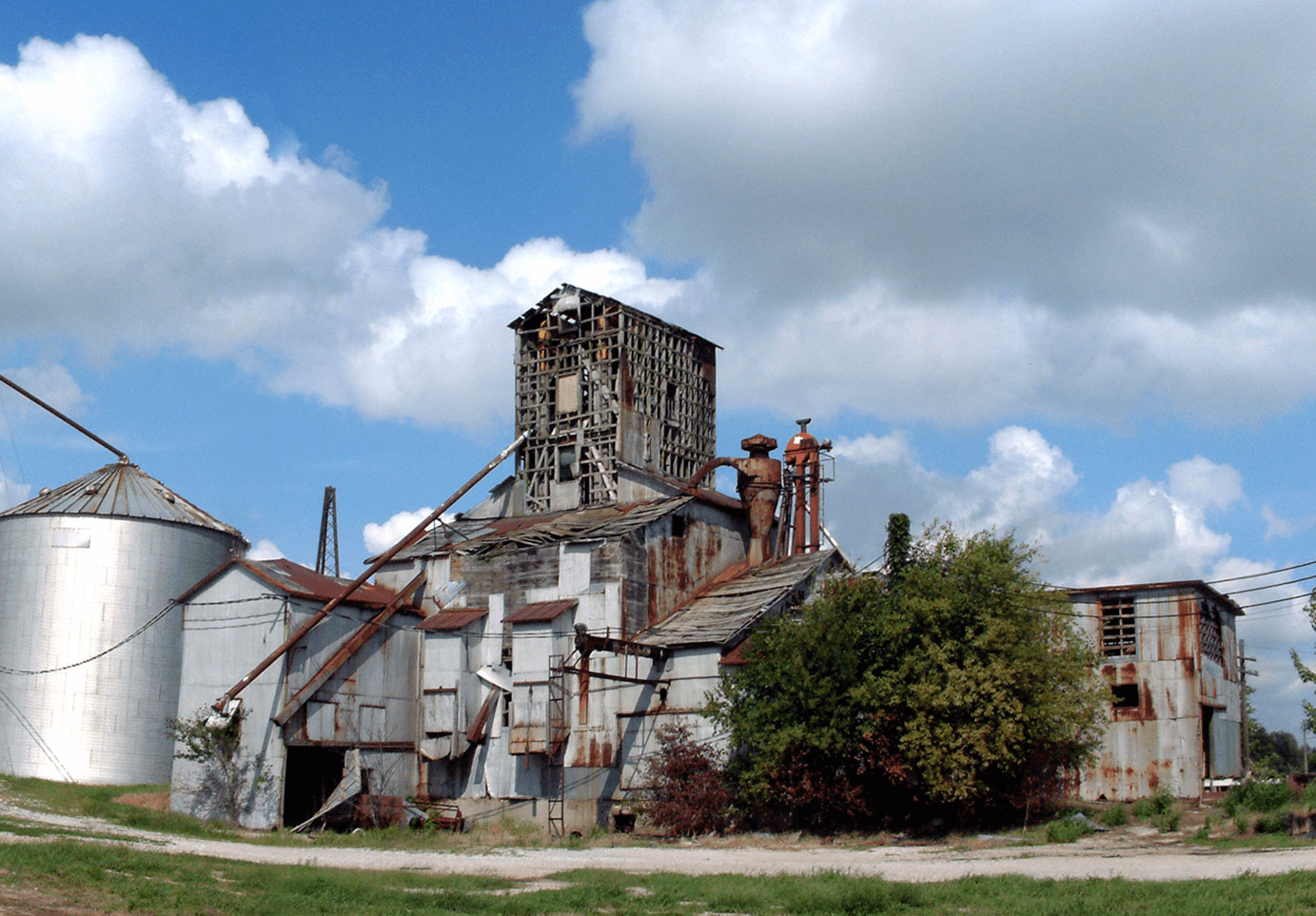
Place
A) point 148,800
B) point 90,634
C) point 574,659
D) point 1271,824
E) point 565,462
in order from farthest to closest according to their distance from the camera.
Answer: point 565,462, point 90,634, point 574,659, point 148,800, point 1271,824

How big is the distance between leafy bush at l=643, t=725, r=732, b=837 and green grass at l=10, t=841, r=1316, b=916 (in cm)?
A: 1374

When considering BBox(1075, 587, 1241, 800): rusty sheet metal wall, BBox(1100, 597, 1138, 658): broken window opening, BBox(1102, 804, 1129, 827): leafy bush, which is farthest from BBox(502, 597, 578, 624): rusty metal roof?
BBox(1102, 804, 1129, 827): leafy bush

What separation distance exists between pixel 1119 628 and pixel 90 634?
37263 millimetres

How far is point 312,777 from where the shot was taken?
4472 cm

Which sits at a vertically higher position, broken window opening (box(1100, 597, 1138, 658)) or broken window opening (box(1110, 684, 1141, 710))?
broken window opening (box(1100, 597, 1138, 658))

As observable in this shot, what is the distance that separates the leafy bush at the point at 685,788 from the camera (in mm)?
38438

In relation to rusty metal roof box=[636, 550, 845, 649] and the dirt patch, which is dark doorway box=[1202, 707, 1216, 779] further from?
the dirt patch

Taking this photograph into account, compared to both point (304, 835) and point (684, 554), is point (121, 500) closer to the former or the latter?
point (304, 835)

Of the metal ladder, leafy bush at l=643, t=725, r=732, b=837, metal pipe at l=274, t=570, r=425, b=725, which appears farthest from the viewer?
metal pipe at l=274, t=570, r=425, b=725

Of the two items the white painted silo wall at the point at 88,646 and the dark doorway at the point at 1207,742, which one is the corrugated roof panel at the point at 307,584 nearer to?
the white painted silo wall at the point at 88,646

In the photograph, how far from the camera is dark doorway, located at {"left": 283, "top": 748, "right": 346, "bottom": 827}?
4406cm

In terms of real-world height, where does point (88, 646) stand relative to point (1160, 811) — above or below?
above

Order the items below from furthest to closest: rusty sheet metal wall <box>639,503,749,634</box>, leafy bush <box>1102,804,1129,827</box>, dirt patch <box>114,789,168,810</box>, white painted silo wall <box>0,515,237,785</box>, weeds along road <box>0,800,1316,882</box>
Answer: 1. white painted silo wall <box>0,515,237,785</box>
2. rusty sheet metal wall <box>639,503,749,634</box>
3. dirt patch <box>114,789,168,810</box>
4. leafy bush <box>1102,804,1129,827</box>
5. weeds along road <box>0,800,1316,882</box>

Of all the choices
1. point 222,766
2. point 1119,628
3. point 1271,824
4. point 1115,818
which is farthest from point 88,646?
point 1271,824
